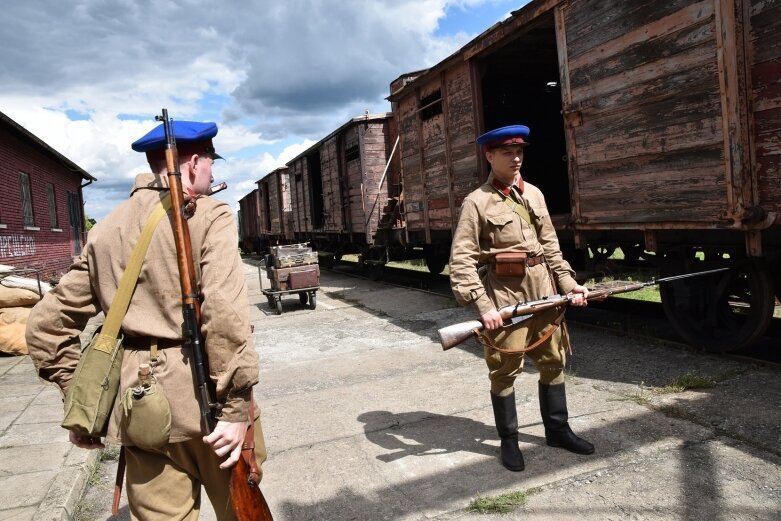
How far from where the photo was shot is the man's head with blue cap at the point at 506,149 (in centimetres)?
331

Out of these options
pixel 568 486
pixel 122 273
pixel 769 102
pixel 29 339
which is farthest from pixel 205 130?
pixel 769 102

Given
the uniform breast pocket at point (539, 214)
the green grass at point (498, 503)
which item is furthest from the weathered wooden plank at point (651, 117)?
the green grass at point (498, 503)

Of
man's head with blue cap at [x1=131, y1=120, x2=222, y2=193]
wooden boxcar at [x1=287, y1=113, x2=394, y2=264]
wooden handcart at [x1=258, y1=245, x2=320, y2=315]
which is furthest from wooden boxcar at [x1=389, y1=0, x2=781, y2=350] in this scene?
wooden boxcar at [x1=287, y1=113, x2=394, y2=264]

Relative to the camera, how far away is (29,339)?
1865mm

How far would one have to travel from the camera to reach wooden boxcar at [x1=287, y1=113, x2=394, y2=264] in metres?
13.6

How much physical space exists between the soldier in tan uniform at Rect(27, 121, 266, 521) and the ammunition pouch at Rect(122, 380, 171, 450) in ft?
0.15

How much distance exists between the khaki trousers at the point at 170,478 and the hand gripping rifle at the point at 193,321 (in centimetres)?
11

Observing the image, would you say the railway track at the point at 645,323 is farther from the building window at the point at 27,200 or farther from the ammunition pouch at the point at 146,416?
the building window at the point at 27,200

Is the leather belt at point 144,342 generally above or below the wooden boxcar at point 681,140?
below

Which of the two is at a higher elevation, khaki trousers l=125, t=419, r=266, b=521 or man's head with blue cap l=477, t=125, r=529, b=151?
man's head with blue cap l=477, t=125, r=529, b=151

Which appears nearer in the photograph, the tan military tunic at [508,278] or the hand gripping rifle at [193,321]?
the hand gripping rifle at [193,321]

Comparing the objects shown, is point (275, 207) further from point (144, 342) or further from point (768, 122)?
point (144, 342)

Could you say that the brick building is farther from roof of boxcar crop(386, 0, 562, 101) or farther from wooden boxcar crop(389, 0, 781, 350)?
wooden boxcar crop(389, 0, 781, 350)

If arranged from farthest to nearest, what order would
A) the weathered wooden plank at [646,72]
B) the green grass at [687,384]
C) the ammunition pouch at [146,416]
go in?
1. the weathered wooden plank at [646,72]
2. the green grass at [687,384]
3. the ammunition pouch at [146,416]
